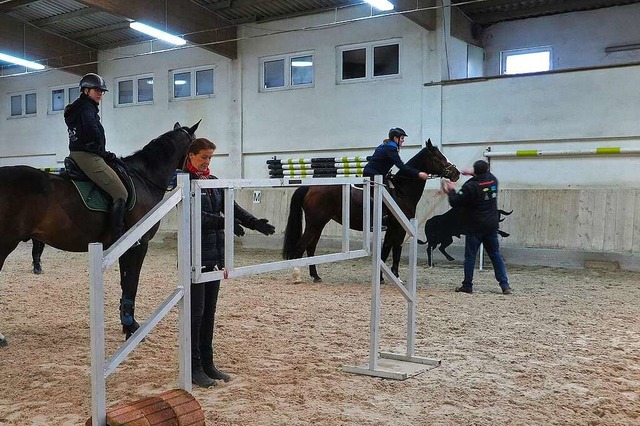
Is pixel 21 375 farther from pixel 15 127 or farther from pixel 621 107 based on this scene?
pixel 15 127

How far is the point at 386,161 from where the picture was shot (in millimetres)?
8312

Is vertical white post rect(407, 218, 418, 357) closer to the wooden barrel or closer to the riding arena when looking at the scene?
the riding arena

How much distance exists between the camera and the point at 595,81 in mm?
10062

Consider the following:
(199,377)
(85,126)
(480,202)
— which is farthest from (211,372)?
(480,202)

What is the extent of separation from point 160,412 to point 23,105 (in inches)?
713

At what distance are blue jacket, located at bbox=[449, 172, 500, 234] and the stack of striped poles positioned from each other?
4.24 metres

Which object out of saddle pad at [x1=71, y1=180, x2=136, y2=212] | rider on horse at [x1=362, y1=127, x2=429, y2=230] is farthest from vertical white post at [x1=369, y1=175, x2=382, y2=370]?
rider on horse at [x1=362, y1=127, x2=429, y2=230]

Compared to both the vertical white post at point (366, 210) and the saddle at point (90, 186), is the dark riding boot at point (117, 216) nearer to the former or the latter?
the saddle at point (90, 186)

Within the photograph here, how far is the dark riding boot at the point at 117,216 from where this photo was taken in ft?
16.9

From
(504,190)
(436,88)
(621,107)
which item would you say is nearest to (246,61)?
(436,88)

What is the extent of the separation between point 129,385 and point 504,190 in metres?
8.35

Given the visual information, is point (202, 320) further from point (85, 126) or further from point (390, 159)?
point (390, 159)

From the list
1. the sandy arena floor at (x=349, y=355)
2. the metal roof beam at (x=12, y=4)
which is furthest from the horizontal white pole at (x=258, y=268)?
the metal roof beam at (x=12, y=4)

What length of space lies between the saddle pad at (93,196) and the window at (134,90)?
36.3 feet
